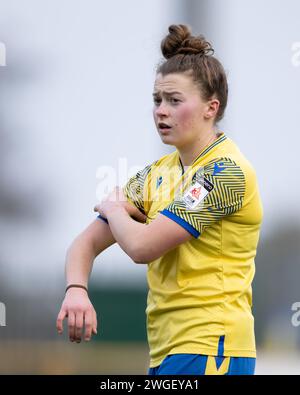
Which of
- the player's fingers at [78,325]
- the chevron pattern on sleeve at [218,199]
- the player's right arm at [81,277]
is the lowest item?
the player's fingers at [78,325]

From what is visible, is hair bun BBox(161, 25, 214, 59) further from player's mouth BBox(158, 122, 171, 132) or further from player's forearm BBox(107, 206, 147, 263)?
player's forearm BBox(107, 206, 147, 263)

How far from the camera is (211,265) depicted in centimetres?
259

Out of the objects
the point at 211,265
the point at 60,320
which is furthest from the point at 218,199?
the point at 60,320

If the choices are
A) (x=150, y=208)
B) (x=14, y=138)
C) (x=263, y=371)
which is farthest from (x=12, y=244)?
(x=150, y=208)

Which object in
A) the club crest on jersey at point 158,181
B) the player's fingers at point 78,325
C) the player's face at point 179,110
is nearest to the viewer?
the player's fingers at point 78,325

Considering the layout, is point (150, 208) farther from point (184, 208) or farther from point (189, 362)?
point (189, 362)

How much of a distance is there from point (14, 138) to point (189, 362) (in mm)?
2522

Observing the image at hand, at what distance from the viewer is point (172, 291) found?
2613 mm

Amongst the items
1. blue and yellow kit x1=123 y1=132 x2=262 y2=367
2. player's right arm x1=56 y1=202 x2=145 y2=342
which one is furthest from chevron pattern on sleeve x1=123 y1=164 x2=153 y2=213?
blue and yellow kit x1=123 y1=132 x2=262 y2=367

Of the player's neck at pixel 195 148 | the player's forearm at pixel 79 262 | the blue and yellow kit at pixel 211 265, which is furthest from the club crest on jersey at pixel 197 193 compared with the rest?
the player's forearm at pixel 79 262

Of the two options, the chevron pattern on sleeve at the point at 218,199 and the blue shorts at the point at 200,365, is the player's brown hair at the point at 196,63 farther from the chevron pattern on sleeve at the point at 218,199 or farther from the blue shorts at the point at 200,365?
the blue shorts at the point at 200,365

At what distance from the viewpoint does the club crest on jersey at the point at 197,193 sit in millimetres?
2578
